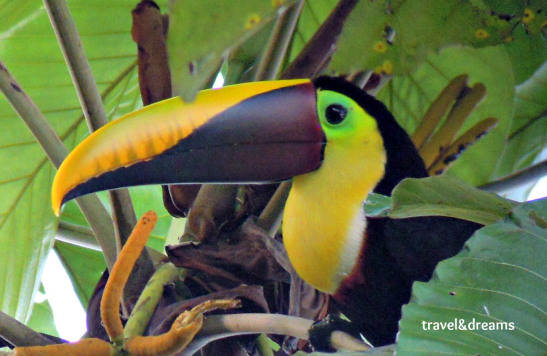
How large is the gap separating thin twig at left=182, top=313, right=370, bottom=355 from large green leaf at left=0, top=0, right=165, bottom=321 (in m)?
0.62

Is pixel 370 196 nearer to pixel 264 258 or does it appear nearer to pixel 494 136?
pixel 264 258

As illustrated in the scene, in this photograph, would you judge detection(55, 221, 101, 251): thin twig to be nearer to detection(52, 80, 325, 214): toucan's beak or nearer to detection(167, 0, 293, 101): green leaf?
detection(52, 80, 325, 214): toucan's beak

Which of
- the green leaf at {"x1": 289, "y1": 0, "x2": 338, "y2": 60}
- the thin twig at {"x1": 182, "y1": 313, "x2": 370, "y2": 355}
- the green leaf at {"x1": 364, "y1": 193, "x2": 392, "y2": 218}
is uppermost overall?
the green leaf at {"x1": 289, "y1": 0, "x2": 338, "y2": 60}

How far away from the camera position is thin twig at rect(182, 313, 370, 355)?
92 centimetres

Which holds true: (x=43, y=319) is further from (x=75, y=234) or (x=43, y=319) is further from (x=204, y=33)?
(x=204, y=33)

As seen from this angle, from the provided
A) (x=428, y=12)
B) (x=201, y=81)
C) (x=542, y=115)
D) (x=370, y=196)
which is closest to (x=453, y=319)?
(x=370, y=196)

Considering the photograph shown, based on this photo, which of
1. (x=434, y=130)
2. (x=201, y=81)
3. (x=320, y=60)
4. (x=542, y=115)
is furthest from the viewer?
(x=542, y=115)

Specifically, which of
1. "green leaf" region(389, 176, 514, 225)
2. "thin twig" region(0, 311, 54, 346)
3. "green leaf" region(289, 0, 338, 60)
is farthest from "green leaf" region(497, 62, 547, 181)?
"thin twig" region(0, 311, 54, 346)

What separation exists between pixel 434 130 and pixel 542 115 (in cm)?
36

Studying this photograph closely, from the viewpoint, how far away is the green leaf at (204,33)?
577 mm

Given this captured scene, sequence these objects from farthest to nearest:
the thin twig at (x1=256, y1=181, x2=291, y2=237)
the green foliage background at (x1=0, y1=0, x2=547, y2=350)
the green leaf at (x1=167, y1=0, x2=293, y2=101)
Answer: the green foliage background at (x1=0, y1=0, x2=547, y2=350), the thin twig at (x1=256, y1=181, x2=291, y2=237), the green leaf at (x1=167, y1=0, x2=293, y2=101)

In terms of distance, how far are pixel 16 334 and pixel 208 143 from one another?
1.31 feet

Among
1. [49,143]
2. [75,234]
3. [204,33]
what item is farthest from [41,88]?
[204,33]

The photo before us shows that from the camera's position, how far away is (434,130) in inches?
60.4
